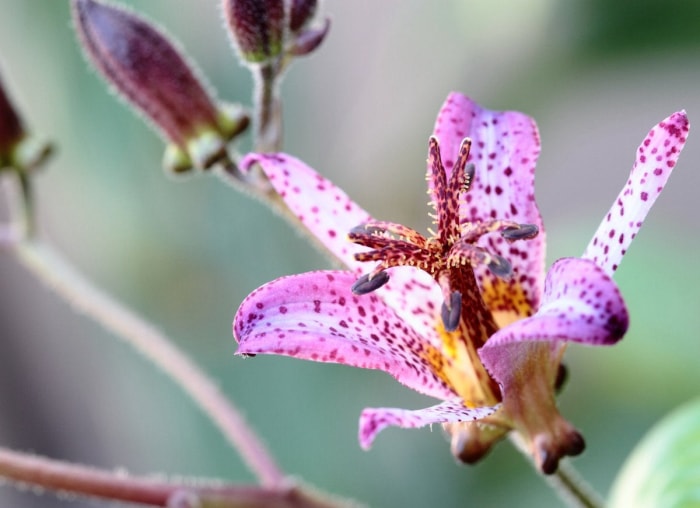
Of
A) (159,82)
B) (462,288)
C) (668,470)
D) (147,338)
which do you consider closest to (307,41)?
(159,82)

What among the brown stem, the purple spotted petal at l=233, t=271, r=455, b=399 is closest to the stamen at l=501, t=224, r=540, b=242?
the purple spotted petal at l=233, t=271, r=455, b=399

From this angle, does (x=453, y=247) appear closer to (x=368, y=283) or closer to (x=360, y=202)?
(x=368, y=283)

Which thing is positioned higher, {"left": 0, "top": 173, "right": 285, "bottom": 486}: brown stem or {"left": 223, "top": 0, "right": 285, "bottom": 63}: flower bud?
{"left": 223, "top": 0, "right": 285, "bottom": 63}: flower bud

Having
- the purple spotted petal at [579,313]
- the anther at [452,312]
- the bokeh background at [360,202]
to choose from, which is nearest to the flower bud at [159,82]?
the anther at [452,312]

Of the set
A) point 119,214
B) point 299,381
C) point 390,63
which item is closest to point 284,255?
point 299,381

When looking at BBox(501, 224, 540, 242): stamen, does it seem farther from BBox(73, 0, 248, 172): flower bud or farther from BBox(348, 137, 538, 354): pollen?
BBox(73, 0, 248, 172): flower bud

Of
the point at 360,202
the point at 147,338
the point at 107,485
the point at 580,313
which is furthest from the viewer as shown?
the point at 360,202
